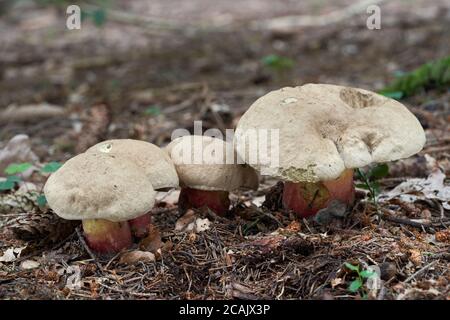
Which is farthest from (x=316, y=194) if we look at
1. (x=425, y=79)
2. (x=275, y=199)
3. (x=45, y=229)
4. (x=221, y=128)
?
(x=425, y=79)

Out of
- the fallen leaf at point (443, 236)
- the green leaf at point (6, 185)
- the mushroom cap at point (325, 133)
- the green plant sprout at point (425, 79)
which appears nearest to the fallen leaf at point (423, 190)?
the fallen leaf at point (443, 236)

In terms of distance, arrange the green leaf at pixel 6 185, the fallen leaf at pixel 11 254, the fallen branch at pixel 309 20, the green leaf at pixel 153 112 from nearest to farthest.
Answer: the fallen leaf at pixel 11 254 → the green leaf at pixel 6 185 → the green leaf at pixel 153 112 → the fallen branch at pixel 309 20

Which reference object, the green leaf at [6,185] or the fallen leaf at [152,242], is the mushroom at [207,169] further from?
the green leaf at [6,185]

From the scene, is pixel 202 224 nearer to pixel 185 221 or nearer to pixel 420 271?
pixel 185 221

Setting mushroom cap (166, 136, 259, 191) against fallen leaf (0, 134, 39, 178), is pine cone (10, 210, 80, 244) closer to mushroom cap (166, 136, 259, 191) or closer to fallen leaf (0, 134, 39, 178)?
mushroom cap (166, 136, 259, 191)

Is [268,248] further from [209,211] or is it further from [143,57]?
[143,57]

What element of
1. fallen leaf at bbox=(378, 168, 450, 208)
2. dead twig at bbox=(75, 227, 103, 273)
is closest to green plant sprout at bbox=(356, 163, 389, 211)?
fallen leaf at bbox=(378, 168, 450, 208)
